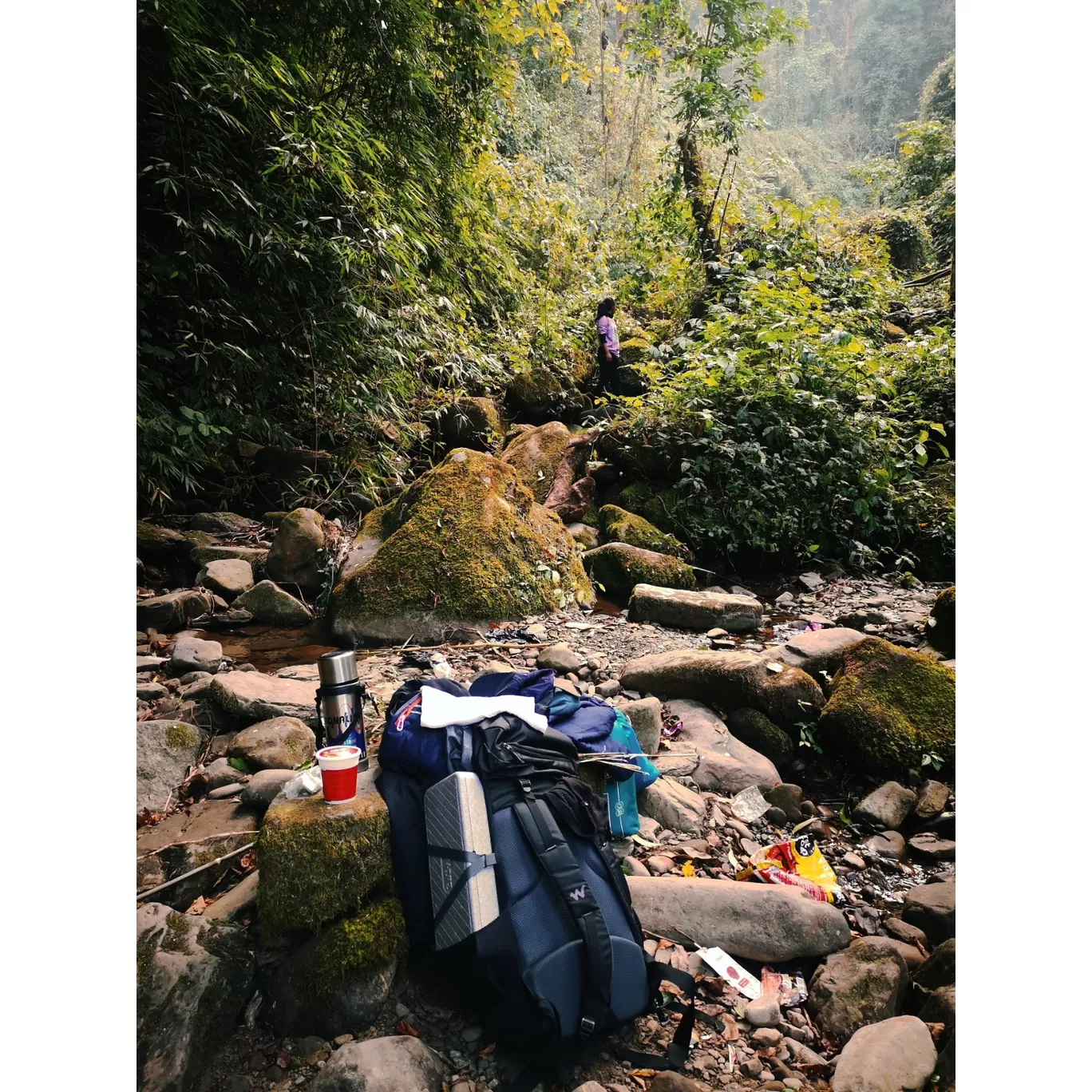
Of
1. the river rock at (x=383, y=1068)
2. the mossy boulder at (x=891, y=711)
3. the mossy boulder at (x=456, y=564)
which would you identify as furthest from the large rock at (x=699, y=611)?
the river rock at (x=383, y=1068)

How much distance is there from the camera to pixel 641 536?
19.5 ft

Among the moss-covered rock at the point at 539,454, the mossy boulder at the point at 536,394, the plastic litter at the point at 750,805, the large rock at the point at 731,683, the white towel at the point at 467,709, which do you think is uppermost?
the mossy boulder at the point at 536,394

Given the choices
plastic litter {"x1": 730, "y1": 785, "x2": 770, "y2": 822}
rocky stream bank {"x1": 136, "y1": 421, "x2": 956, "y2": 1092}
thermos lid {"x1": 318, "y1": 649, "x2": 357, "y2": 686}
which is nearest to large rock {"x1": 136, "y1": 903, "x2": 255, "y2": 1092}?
rocky stream bank {"x1": 136, "y1": 421, "x2": 956, "y2": 1092}

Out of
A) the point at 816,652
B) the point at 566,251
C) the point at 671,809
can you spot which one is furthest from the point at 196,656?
the point at 566,251

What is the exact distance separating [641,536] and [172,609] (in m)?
3.88

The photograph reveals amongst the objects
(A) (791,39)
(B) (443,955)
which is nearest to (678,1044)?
(B) (443,955)

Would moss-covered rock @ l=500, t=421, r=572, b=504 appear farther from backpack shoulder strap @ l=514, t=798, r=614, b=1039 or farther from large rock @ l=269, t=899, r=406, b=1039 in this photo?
large rock @ l=269, t=899, r=406, b=1039

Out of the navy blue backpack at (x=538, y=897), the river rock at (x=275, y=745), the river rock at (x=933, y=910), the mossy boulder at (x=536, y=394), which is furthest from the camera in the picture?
the mossy boulder at (x=536, y=394)

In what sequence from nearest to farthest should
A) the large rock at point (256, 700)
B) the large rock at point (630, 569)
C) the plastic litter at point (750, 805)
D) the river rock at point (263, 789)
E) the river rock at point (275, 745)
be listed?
the river rock at point (263, 789), the river rock at point (275, 745), the plastic litter at point (750, 805), the large rock at point (256, 700), the large rock at point (630, 569)

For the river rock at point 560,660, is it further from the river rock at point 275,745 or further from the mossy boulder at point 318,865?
the mossy boulder at point 318,865

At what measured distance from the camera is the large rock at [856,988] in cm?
155

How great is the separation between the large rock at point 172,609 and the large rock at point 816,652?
3648 mm

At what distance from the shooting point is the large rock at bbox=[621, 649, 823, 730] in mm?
2957

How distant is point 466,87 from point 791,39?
4.89 m
